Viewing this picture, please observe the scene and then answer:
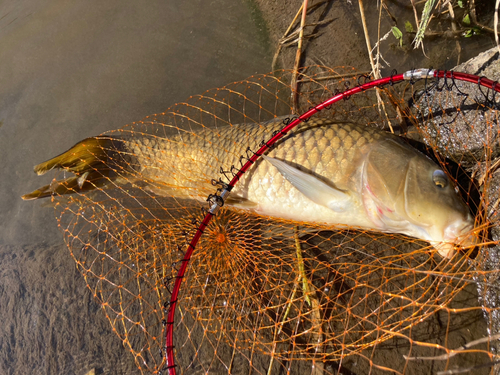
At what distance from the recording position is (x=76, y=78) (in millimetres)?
3320

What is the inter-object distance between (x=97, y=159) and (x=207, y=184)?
1.04m

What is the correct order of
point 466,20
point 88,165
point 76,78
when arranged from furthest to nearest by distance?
point 76,78 < point 466,20 < point 88,165

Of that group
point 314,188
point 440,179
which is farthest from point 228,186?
point 440,179

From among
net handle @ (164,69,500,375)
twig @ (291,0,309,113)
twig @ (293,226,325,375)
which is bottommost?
twig @ (293,226,325,375)

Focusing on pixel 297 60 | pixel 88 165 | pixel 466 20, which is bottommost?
pixel 88 165

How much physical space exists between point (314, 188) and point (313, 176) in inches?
3.3

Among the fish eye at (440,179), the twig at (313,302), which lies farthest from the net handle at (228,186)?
the twig at (313,302)

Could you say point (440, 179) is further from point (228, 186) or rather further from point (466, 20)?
point (466, 20)

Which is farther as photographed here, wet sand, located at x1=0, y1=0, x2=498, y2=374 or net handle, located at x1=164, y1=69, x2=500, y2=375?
wet sand, located at x1=0, y1=0, x2=498, y2=374

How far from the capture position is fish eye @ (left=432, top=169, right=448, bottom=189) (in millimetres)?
2023

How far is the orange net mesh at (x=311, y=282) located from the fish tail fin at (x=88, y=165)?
114 mm

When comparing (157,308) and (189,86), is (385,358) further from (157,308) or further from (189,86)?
(189,86)

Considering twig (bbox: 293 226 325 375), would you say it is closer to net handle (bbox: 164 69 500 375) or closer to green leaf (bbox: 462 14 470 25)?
net handle (bbox: 164 69 500 375)

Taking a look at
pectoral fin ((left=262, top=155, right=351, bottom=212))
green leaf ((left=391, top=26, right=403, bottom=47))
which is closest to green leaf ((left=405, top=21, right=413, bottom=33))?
green leaf ((left=391, top=26, right=403, bottom=47))
